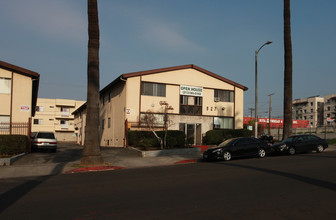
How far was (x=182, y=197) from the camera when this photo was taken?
24.7 ft

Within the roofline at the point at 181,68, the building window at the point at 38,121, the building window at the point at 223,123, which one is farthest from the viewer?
the building window at the point at 38,121

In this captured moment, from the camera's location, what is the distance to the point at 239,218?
227 inches

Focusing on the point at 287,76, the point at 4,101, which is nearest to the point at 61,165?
the point at 4,101

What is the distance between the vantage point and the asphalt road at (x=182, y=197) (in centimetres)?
612

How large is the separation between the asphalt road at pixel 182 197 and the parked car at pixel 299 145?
27.2ft

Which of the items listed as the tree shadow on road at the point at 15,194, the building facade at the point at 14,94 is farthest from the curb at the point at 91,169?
the building facade at the point at 14,94

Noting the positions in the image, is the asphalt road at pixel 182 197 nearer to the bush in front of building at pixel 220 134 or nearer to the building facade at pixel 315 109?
the bush in front of building at pixel 220 134

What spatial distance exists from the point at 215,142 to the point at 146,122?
275 inches

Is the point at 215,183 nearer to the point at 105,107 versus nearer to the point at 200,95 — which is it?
the point at 200,95

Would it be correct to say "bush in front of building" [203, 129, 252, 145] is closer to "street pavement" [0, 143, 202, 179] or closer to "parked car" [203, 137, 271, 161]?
"street pavement" [0, 143, 202, 179]

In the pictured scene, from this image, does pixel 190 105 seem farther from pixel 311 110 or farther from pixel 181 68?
pixel 311 110

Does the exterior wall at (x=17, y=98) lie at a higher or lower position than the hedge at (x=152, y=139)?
higher

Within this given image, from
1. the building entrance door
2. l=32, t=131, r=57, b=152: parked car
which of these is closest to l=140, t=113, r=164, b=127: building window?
the building entrance door

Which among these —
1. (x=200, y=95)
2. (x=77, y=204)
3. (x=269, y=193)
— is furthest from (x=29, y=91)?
(x=269, y=193)
